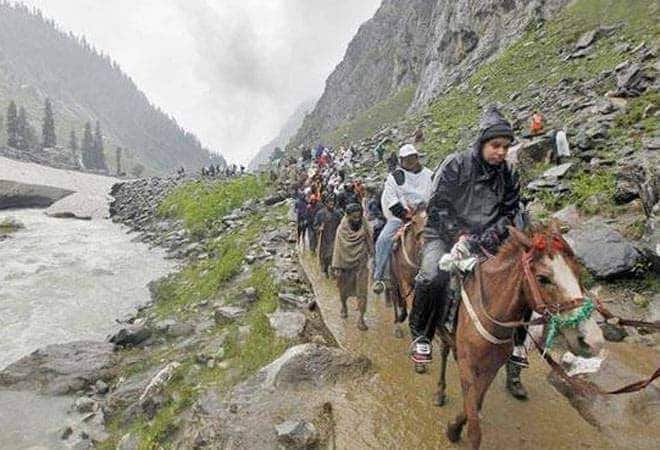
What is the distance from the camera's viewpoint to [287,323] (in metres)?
9.13

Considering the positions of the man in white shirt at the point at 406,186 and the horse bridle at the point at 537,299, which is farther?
the man in white shirt at the point at 406,186

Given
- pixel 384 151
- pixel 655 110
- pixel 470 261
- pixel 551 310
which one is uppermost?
pixel 384 151

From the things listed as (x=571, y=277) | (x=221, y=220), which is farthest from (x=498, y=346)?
(x=221, y=220)

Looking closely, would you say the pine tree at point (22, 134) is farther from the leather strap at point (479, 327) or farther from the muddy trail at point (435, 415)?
the leather strap at point (479, 327)

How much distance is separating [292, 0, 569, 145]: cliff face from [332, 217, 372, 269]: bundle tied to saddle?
38.3 m

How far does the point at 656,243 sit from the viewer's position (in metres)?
8.27

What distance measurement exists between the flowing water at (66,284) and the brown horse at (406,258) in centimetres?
943

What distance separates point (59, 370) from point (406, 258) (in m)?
8.31

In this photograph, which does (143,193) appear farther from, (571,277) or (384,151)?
(571,277)

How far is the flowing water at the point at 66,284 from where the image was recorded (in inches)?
568

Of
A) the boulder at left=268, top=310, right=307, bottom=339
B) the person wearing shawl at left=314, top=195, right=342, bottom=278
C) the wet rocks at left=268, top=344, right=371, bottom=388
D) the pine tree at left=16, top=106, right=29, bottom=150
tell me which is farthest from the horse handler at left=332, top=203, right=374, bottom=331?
the pine tree at left=16, top=106, right=29, bottom=150

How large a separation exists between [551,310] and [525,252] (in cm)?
53

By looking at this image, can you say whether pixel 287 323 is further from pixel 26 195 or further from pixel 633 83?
pixel 26 195

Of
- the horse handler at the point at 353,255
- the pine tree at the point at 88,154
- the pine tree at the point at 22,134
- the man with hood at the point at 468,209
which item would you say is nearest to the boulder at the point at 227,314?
the horse handler at the point at 353,255
